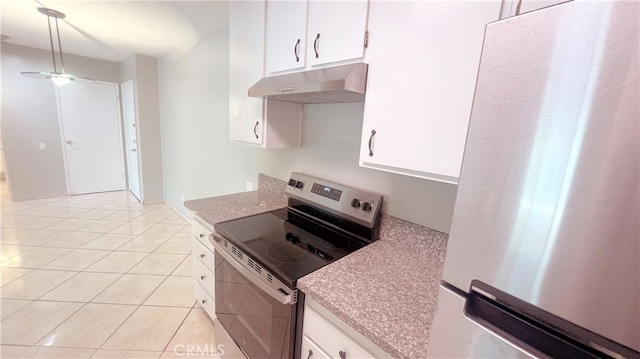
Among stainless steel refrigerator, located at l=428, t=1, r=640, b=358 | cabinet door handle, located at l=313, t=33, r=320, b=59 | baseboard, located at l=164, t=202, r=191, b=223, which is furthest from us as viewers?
baseboard, located at l=164, t=202, r=191, b=223

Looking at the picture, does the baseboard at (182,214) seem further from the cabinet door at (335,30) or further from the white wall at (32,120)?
the cabinet door at (335,30)

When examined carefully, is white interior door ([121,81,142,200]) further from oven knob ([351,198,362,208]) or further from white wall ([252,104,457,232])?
oven knob ([351,198,362,208])

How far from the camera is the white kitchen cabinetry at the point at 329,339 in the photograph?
0.87m

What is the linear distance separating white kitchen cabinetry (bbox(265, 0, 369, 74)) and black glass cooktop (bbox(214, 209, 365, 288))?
884 millimetres

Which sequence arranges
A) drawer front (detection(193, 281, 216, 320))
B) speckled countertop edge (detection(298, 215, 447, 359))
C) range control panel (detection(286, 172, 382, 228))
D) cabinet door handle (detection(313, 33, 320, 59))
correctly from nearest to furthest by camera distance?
speckled countertop edge (detection(298, 215, 447, 359)), cabinet door handle (detection(313, 33, 320, 59)), range control panel (detection(286, 172, 382, 228)), drawer front (detection(193, 281, 216, 320))

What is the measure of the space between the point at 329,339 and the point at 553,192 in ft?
2.80

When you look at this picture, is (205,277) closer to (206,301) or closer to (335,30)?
(206,301)

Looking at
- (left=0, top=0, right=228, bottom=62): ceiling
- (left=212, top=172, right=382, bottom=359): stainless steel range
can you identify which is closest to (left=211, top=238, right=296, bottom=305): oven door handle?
(left=212, top=172, right=382, bottom=359): stainless steel range

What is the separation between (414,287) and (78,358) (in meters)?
2.05

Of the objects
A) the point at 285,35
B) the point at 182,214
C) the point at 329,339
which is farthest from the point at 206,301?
the point at 182,214

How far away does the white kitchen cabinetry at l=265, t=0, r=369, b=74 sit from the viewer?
1.14 meters

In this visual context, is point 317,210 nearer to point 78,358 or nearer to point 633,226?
point 633,226

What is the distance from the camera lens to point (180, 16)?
95.8 inches

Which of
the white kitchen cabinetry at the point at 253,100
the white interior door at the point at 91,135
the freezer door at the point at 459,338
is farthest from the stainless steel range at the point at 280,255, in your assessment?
the white interior door at the point at 91,135
